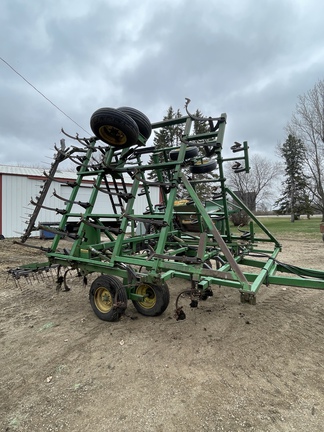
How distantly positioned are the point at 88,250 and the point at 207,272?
177 centimetres

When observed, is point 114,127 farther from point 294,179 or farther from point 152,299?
point 294,179

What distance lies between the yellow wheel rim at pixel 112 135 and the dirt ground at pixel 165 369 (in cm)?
241

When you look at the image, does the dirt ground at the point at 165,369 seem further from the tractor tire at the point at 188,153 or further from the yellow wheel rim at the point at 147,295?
the tractor tire at the point at 188,153

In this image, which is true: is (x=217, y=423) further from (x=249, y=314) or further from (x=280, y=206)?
(x=280, y=206)

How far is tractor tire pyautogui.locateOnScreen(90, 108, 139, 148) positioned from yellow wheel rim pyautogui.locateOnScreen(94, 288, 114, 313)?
79.9 inches

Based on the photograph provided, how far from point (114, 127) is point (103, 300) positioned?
7.58 ft

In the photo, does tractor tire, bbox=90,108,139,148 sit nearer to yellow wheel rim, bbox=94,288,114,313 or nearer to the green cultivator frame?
the green cultivator frame

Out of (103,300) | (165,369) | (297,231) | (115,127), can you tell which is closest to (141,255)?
(103,300)

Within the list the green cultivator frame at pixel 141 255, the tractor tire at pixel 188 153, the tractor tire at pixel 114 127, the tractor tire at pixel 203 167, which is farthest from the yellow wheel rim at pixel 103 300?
the tractor tire at pixel 203 167

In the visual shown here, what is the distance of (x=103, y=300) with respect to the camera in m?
3.65

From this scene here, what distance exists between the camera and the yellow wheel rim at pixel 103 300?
11.8 feet

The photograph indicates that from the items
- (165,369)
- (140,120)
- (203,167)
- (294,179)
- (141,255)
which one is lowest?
(165,369)

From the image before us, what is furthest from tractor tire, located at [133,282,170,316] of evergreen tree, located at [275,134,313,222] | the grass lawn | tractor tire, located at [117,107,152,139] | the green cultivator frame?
evergreen tree, located at [275,134,313,222]

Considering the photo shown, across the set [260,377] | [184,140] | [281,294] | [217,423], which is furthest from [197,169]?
[217,423]
